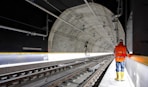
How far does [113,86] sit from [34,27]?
9455 millimetres

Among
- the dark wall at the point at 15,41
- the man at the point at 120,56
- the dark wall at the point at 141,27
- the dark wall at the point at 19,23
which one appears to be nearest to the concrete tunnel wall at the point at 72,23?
the dark wall at the point at 19,23

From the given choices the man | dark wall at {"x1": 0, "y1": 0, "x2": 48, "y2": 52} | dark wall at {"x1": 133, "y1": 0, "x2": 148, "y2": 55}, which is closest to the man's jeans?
the man

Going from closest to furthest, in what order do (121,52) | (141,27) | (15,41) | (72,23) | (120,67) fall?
(141,27) → (121,52) → (120,67) → (15,41) → (72,23)

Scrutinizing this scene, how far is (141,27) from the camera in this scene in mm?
7012

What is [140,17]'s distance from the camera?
7.00m

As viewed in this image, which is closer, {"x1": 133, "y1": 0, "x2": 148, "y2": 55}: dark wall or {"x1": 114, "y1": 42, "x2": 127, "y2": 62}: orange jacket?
{"x1": 133, "y1": 0, "x2": 148, "y2": 55}: dark wall

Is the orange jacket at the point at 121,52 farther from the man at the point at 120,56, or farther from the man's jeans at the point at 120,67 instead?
the man's jeans at the point at 120,67

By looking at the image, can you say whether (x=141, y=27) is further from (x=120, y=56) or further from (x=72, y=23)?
(x=72, y=23)

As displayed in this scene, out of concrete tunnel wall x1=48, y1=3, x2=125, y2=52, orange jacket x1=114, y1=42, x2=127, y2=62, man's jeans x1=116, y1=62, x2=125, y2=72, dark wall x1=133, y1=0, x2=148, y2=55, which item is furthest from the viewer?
concrete tunnel wall x1=48, y1=3, x2=125, y2=52

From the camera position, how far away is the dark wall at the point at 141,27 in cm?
659

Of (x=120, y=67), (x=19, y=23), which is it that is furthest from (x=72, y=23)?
(x=120, y=67)

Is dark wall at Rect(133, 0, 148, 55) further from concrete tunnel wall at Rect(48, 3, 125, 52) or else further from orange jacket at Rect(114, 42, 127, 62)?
concrete tunnel wall at Rect(48, 3, 125, 52)

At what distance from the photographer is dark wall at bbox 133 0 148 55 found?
6.59 meters

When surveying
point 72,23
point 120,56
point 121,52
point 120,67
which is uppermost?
point 72,23
